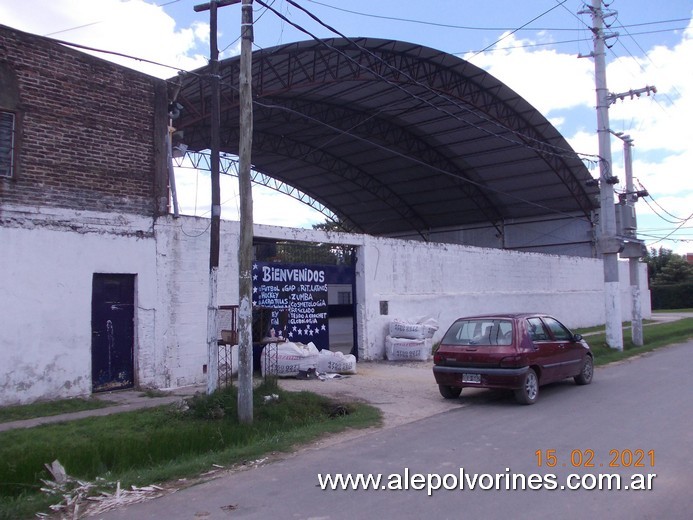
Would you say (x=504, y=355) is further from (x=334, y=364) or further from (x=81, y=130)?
(x=81, y=130)

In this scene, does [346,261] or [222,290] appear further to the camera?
[346,261]

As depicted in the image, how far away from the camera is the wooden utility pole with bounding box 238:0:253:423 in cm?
894

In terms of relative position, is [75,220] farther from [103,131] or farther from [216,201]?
[216,201]

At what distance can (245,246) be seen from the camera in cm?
909

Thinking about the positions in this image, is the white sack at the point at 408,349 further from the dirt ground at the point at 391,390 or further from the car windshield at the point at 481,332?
the car windshield at the point at 481,332

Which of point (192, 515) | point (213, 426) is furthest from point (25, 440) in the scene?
point (192, 515)

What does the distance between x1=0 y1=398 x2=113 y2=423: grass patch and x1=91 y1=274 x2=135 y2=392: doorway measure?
34.6 inches

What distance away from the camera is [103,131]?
39.8ft

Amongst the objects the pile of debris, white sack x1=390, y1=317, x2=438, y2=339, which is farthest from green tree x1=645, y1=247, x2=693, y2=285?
the pile of debris

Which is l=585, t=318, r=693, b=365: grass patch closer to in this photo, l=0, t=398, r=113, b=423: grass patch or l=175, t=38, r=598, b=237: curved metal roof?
l=175, t=38, r=598, b=237: curved metal roof

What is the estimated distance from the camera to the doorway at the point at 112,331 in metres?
11.5

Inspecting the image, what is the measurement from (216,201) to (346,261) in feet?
24.3

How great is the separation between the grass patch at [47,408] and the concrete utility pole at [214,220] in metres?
2.16

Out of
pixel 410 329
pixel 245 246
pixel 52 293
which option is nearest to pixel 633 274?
pixel 410 329
